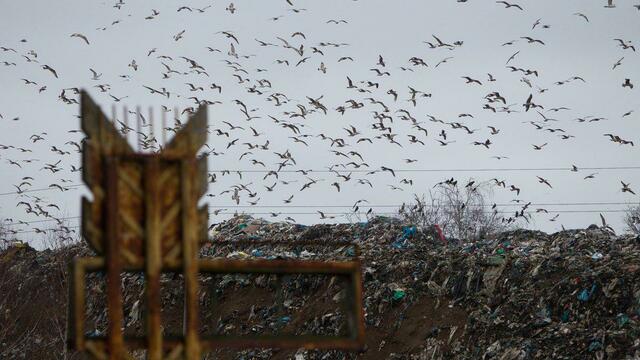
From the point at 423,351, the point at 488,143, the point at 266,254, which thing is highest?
the point at 488,143

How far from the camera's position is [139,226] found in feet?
17.0

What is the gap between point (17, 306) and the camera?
23.5 m

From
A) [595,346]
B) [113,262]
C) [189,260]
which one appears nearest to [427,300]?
[595,346]

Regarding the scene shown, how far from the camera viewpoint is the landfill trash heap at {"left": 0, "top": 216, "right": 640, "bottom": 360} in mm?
14930

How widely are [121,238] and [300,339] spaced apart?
1186 mm

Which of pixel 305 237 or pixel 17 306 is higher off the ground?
pixel 305 237

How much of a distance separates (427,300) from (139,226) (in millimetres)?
12730

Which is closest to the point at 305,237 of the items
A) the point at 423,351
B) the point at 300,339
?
the point at 423,351

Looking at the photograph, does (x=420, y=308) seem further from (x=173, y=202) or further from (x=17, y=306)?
(x=173, y=202)

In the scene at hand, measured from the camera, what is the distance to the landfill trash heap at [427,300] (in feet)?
49.0

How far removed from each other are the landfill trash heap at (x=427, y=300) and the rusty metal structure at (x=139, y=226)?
7.33 meters

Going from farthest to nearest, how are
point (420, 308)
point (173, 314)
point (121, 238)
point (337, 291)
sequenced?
point (173, 314), point (337, 291), point (420, 308), point (121, 238)

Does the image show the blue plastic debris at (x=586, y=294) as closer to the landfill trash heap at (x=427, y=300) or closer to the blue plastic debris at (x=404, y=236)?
the landfill trash heap at (x=427, y=300)

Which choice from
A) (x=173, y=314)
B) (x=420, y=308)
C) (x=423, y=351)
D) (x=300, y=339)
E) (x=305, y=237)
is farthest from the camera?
(x=305, y=237)
